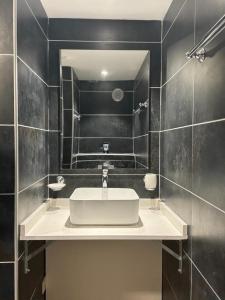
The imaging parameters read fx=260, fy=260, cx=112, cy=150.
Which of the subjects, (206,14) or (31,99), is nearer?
(206,14)

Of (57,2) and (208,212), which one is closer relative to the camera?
(208,212)

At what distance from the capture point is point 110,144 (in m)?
2.07

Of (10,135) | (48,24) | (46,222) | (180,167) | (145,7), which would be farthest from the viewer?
(48,24)

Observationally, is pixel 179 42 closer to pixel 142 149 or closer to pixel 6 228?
pixel 142 149

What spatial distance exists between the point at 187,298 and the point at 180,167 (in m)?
0.71

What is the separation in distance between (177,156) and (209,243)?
0.61 m

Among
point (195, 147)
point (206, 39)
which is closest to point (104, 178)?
point (195, 147)

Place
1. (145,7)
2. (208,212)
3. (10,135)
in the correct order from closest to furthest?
1. (208,212)
2. (10,135)
3. (145,7)

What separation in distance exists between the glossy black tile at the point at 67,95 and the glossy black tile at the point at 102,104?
0.09 meters

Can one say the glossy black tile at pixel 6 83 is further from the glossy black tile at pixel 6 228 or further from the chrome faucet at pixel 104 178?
the chrome faucet at pixel 104 178

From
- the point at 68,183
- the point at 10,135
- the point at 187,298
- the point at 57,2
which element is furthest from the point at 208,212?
the point at 57,2

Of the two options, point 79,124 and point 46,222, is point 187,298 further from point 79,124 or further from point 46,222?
point 79,124

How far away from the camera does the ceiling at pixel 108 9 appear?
71.1 inches

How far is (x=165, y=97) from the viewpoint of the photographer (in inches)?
76.0
